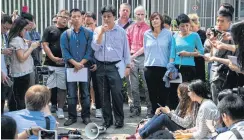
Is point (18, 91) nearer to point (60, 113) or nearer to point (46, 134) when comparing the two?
point (60, 113)

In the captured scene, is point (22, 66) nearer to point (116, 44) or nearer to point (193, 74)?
point (116, 44)

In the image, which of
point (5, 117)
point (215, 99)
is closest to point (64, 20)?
point (215, 99)

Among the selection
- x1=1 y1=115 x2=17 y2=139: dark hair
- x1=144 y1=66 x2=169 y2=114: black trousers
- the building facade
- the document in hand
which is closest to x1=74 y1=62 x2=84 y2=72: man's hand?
the document in hand

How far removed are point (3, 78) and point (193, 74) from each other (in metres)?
2.83

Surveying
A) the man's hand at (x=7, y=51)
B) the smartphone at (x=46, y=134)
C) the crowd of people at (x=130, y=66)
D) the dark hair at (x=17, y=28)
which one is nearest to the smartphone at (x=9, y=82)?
the crowd of people at (x=130, y=66)

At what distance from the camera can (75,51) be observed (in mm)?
6430

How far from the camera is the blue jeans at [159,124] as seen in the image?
5285mm

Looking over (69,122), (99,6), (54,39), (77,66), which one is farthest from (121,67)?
(99,6)

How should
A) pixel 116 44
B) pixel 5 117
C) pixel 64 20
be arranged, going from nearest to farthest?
pixel 5 117 < pixel 116 44 < pixel 64 20

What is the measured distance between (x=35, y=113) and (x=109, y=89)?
2.32 metres

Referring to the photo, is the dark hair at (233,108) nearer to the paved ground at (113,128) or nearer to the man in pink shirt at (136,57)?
the paved ground at (113,128)

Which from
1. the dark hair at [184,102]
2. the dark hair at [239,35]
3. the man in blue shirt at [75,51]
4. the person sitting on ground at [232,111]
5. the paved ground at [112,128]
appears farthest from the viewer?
the man in blue shirt at [75,51]

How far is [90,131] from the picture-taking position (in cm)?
574

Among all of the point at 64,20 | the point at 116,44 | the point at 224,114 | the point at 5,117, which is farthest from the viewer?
the point at 64,20
